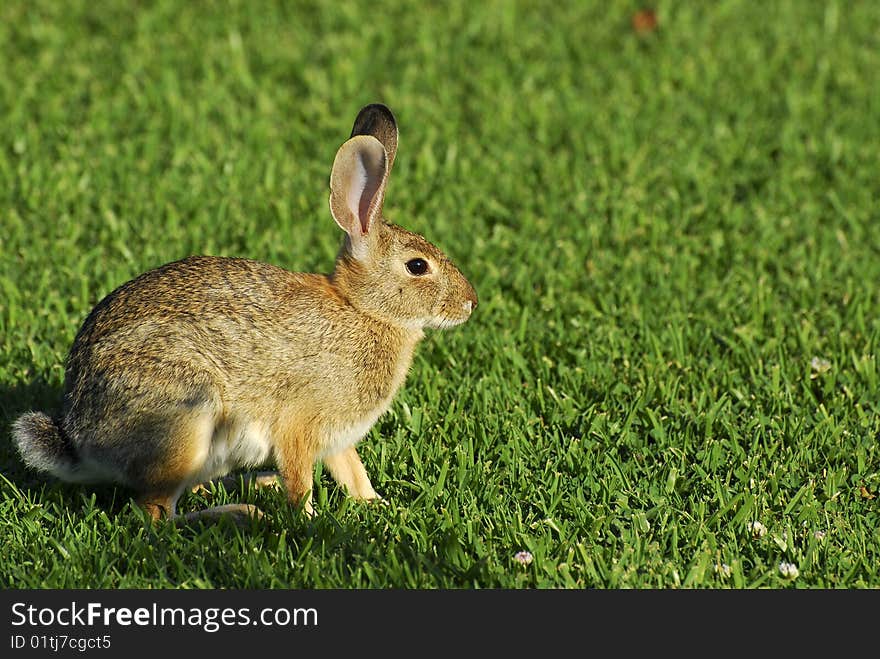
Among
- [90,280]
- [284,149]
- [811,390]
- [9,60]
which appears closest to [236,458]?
[90,280]

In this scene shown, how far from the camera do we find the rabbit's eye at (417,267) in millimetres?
4852

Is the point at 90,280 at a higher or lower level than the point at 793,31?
lower

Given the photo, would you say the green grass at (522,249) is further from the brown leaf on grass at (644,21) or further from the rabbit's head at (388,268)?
the rabbit's head at (388,268)

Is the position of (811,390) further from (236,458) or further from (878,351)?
(236,458)

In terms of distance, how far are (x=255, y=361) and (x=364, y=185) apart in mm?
765

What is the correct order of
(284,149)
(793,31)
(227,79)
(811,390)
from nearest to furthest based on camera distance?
(811,390) → (284,149) → (227,79) → (793,31)

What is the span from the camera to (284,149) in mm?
7809

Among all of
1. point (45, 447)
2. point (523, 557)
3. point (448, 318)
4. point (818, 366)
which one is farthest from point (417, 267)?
point (818, 366)

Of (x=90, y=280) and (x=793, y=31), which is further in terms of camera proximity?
(x=793, y=31)

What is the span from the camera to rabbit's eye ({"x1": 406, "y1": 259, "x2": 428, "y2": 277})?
485 centimetres

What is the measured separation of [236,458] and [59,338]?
1.57 metres

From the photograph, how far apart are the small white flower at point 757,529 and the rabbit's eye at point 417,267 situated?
1.51 metres

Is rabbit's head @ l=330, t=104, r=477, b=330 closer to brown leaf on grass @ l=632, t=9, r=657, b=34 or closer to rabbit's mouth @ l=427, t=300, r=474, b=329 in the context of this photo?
rabbit's mouth @ l=427, t=300, r=474, b=329

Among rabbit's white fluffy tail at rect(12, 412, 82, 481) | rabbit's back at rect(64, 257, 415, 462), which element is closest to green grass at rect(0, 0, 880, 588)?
rabbit's white fluffy tail at rect(12, 412, 82, 481)
